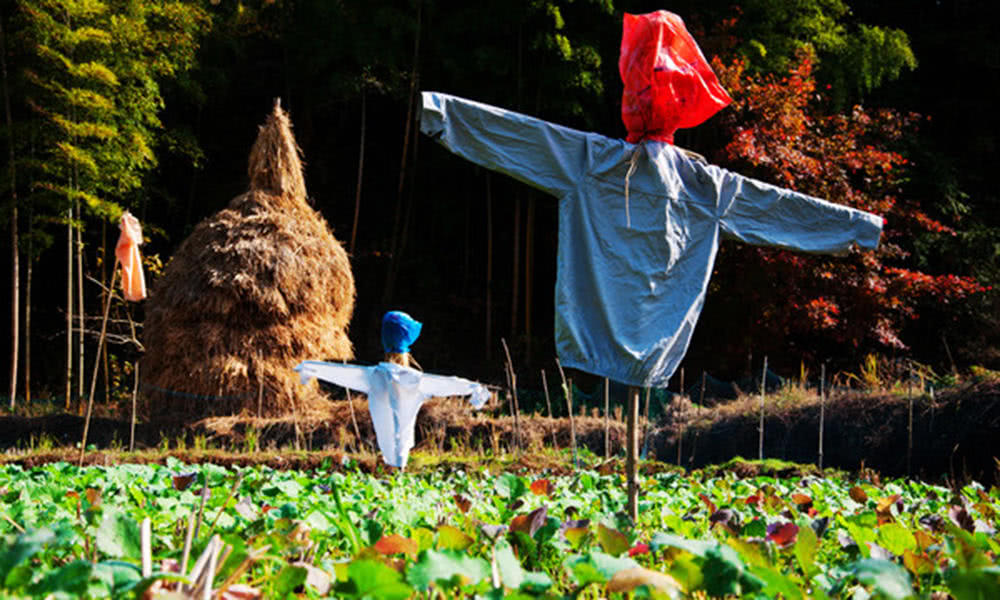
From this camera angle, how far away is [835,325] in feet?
30.2

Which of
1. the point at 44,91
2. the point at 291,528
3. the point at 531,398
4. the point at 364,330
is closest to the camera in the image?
the point at 291,528

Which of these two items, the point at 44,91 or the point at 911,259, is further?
the point at 911,259

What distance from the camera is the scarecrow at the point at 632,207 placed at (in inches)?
91.4

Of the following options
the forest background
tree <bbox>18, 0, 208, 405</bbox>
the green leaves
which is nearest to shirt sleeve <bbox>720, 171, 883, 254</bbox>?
the green leaves

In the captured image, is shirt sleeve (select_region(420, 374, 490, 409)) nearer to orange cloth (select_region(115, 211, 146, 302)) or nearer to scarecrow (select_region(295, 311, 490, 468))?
scarecrow (select_region(295, 311, 490, 468))

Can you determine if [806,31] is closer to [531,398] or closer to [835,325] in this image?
[835,325]

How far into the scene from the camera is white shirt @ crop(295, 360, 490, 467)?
5.13 m

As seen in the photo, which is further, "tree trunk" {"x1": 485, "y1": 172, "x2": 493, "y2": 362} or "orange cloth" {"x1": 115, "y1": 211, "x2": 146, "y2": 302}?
"tree trunk" {"x1": 485, "y1": 172, "x2": 493, "y2": 362}

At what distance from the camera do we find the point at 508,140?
2.30m

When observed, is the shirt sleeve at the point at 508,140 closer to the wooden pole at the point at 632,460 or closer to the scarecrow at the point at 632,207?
the scarecrow at the point at 632,207

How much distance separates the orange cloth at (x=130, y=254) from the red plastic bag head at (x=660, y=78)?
10.5ft

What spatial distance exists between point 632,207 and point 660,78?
0.39m

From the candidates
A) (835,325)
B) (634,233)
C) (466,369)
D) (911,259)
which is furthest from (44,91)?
(911,259)

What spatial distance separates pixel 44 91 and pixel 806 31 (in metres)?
9.68
